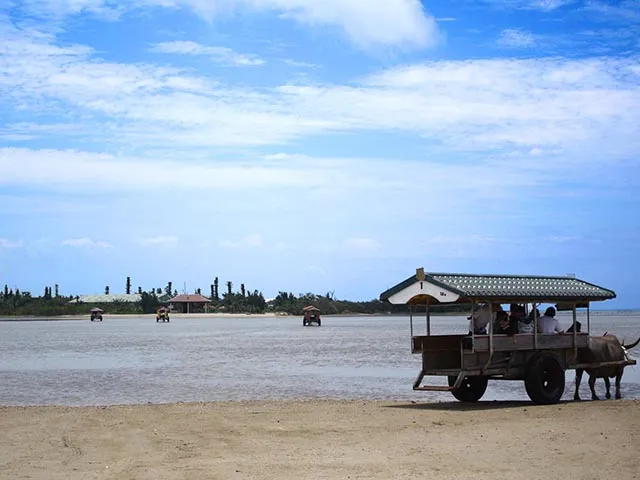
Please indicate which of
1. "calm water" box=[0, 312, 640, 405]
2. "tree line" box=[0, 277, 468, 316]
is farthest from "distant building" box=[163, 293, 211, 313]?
"calm water" box=[0, 312, 640, 405]

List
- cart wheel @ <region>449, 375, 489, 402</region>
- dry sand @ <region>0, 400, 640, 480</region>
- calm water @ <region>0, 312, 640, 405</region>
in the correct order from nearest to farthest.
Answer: dry sand @ <region>0, 400, 640, 480</region> < cart wheel @ <region>449, 375, 489, 402</region> < calm water @ <region>0, 312, 640, 405</region>

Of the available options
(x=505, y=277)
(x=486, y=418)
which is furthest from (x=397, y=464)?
(x=505, y=277)

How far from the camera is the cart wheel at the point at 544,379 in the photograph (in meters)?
17.1

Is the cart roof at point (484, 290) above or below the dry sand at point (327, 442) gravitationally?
above

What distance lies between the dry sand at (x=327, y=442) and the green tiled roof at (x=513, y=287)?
2098 millimetres

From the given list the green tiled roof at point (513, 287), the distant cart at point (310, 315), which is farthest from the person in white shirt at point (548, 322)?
the distant cart at point (310, 315)

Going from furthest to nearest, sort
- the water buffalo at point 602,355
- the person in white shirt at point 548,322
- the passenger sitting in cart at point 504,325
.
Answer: the water buffalo at point 602,355 → the person in white shirt at point 548,322 → the passenger sitting in cart at point 504,325

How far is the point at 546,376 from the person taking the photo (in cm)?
1747

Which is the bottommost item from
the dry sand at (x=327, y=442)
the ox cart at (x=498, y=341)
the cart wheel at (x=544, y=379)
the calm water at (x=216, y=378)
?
the calm water at (x=216, y=378)

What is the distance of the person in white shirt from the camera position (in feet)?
58.6

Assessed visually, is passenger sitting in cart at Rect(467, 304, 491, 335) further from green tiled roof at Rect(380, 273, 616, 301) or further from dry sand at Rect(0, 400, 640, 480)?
dry sand at Rect(0, 400, 640, 480)

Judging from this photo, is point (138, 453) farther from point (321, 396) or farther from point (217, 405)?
point (321, 396)

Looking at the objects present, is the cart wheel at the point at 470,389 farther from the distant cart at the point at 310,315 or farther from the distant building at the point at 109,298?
the distant building at the point at 109,298

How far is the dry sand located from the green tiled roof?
2098mm
